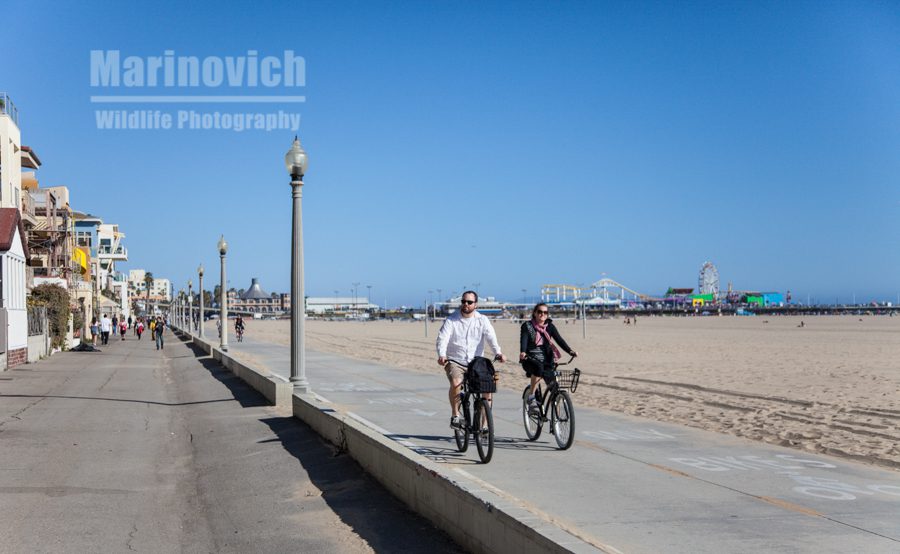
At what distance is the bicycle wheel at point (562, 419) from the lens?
9.68m

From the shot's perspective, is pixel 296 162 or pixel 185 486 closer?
pixel 185 486

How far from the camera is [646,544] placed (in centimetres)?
574

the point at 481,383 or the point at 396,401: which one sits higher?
the point at 481,383

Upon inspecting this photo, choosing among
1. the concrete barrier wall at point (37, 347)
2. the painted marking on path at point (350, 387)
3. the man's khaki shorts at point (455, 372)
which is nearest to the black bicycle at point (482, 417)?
the man's khaki shorts at point (455, 372)

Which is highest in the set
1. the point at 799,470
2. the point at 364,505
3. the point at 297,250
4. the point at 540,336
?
the point at 297,250

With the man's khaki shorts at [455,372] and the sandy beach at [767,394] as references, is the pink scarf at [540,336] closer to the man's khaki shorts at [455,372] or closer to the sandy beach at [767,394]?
the man's khaki shorts at [455,372]

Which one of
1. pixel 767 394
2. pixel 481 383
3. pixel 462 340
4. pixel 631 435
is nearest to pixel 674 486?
pixel 481 383

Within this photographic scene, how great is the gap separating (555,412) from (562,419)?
18 centimetres

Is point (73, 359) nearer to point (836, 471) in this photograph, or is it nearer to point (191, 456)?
point (191, 456)

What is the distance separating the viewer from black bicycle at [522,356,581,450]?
9703 mm

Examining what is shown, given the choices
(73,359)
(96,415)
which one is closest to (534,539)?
(96,415)

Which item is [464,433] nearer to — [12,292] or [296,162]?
[296,162]

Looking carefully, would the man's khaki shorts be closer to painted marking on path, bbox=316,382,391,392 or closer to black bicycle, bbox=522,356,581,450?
black bicycle, bbox=522,356,581,450

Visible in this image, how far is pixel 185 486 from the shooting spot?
9.62 metres
